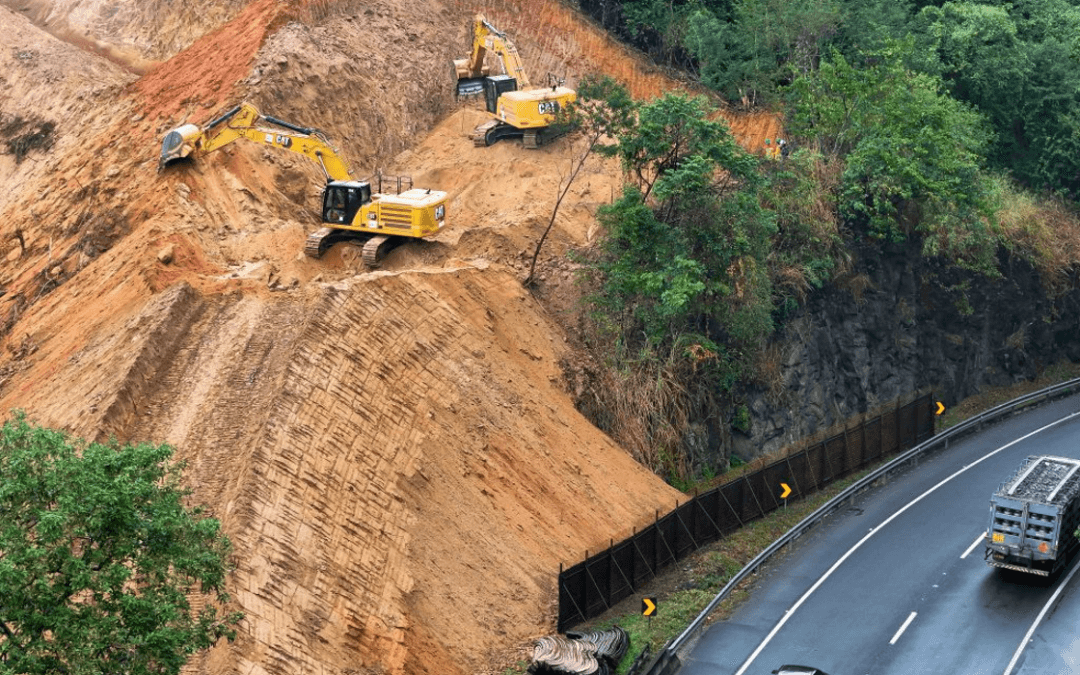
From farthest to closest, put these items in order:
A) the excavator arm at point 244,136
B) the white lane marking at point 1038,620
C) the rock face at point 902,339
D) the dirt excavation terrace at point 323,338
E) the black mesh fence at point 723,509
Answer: the rock face at point 902,339 < the excavator arm at point 244,136 < the black mesh fence at point 723,509 < the dirt excavation terrace at point 323,338 < the white lane marking at point 1038,620

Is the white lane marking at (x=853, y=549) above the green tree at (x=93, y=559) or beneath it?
beneath

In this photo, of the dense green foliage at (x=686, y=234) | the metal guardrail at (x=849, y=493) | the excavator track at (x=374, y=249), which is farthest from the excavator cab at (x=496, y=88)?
the metal guardrail at (x=849, y=493)

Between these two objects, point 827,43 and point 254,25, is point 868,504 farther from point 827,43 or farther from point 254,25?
point 254,25

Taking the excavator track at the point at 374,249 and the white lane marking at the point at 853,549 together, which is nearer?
the white lane marking at the point at 853,549

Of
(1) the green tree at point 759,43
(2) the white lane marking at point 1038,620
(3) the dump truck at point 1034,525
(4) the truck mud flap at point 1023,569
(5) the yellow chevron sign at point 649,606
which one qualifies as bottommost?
(5) the yellow chevron sign at point 649,606

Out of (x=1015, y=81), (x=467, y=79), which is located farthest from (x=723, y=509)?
(x=1015, y=81)

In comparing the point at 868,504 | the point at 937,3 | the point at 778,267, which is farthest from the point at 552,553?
the point at 937,3

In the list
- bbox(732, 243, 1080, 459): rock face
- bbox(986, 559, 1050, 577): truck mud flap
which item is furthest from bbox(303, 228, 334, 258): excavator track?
bbox(986, 559, 1050, 577): truck mud flap

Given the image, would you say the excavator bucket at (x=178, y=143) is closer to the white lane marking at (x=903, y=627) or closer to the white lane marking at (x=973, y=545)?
the white lane marking at (x=903, y=627)
